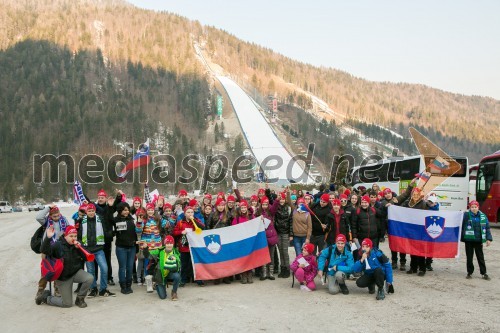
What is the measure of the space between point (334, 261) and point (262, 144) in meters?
86.6

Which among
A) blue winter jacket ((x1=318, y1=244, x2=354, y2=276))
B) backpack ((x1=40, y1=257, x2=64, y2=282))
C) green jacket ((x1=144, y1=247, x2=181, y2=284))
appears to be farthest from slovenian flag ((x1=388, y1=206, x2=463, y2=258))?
backpack ((x1=40, y1=257, x2=64, y2=282))

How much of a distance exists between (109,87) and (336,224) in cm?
13956

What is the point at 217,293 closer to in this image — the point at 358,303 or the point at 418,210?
the point at 358,303

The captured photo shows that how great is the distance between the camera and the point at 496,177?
21719 millimetres

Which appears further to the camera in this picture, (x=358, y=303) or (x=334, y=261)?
(x=334, y=261)

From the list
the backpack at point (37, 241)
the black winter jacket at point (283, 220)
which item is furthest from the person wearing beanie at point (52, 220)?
the black winter jacket at point (283, 220)

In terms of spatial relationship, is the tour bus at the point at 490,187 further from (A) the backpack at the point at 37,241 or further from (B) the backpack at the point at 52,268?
(A) the backpack at the point at 37,241

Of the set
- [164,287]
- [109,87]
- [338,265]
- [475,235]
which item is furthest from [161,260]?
[109,87]

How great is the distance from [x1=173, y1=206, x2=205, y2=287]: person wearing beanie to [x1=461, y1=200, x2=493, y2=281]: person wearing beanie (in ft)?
19.5

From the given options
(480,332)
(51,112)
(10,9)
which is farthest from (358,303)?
(10,9)

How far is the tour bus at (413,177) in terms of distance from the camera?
908 inches

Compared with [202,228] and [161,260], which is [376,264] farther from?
[161,260]

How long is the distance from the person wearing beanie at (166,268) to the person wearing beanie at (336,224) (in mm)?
3500

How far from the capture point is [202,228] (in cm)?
Result: 1011
